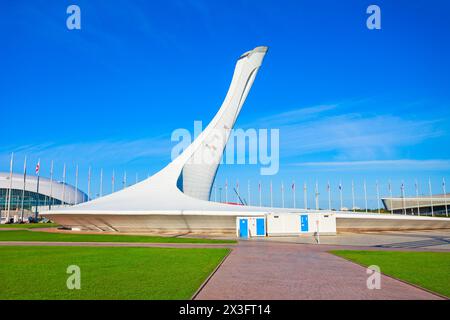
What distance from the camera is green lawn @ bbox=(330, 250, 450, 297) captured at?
6.41 metres

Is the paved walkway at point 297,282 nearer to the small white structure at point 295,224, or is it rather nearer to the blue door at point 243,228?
the blue door at point 243,228

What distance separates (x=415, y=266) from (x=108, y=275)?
6.74m

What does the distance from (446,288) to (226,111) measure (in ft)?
78.4

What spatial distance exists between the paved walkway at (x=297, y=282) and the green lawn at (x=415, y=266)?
0.40 meters

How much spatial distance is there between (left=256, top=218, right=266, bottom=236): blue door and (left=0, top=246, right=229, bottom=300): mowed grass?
30.5 feet

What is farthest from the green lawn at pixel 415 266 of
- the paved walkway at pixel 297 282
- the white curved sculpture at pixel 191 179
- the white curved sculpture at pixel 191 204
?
the white curved sculpture at pixel 191 179

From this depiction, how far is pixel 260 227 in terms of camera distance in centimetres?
1966

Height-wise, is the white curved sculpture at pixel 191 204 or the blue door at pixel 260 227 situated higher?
the white curved sculpture at pixel 191 204

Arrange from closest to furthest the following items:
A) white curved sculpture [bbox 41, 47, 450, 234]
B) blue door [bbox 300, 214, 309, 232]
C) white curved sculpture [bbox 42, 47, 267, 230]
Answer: blue door [bbox 300, 214, 309, 232] < white curved sculpture [bbox 41, 47, 450, 234] < white curved sculpture [bbox 42, 47, 267, 230]

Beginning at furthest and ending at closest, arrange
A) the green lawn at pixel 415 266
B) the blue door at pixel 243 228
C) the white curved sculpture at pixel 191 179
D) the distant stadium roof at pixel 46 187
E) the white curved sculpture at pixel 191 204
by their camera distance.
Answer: the distant stadium roof at pixel 46 187 < the white curved sculpture at pixel 191 179 < the white curved sculpture at pixel 191 204 < the blue door at pixel 243 228 < the green lawn at pixel 415 266

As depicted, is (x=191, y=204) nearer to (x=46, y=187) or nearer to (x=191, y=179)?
(x=191, y=179)

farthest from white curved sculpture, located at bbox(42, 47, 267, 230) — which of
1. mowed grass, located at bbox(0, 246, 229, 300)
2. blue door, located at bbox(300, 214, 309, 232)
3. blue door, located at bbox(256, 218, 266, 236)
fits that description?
mowed grass, located at bbox(0, 246, 229, 300)

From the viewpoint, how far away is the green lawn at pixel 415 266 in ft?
21.0

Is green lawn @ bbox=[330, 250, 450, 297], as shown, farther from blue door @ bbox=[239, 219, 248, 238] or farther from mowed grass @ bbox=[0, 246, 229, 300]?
blue door @ bbox=[239, 219, 248, 238]
